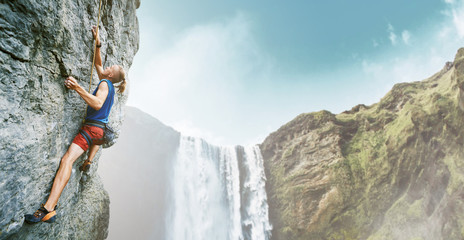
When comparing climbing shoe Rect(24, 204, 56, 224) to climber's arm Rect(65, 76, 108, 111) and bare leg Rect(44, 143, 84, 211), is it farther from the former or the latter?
climber's arm Rect(65, 76, 108, 111)

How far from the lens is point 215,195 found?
30.4 metres

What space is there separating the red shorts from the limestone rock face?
0.72ft

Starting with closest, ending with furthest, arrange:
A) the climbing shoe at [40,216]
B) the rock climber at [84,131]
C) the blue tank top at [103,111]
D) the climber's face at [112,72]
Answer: the climbing shoe at [40,216] → the rock climber at [84,131] → the blue tank top at [103,111] → the climber's face at [112,72]

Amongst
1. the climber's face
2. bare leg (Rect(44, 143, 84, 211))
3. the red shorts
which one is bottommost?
bare leg (Rect(44, 143, 84, 211))

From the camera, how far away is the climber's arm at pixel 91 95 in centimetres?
328

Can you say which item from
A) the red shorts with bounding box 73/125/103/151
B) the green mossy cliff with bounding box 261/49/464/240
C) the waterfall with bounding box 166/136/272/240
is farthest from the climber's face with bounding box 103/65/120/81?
the waterfall with bounding box 166/136/272/240

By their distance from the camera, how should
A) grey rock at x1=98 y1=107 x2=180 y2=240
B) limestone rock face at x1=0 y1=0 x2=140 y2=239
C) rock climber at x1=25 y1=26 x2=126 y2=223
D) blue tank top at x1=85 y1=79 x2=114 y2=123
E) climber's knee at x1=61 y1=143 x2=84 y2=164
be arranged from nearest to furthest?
limestone rock face at x1=0 y1=0 x2=140 y2=239
rock climber at x1=25 y1=26 x2=126 y2=223
climber's knee at x1=61 y1=143 x2=84 y2=164
blue tank top at x1=85 y1=79 x2=114 y2=123
grey rock at x1=98 y1=107 x2=180 y2=240

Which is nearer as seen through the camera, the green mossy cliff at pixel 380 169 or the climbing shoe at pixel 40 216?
the climbing shoe at pixel 40 216

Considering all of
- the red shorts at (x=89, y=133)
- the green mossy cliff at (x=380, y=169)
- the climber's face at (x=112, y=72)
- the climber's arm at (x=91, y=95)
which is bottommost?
the red shorts at (x=89, y=133)

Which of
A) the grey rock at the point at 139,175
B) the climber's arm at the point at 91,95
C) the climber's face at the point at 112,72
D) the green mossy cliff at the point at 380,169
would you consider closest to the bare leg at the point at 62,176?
the climber's arm at the point at 91,95

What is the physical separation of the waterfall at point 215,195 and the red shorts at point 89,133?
2778 cm

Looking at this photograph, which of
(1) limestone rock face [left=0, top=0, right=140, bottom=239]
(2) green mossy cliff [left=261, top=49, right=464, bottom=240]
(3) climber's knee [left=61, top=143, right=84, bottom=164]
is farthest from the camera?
(2) green mossy cliff [left=261, top=49, right=464, bottom=240]

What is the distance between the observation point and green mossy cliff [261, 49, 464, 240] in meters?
19.0

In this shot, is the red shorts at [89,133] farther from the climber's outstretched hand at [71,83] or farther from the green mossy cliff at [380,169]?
the green mossy cliff at [380,169]
